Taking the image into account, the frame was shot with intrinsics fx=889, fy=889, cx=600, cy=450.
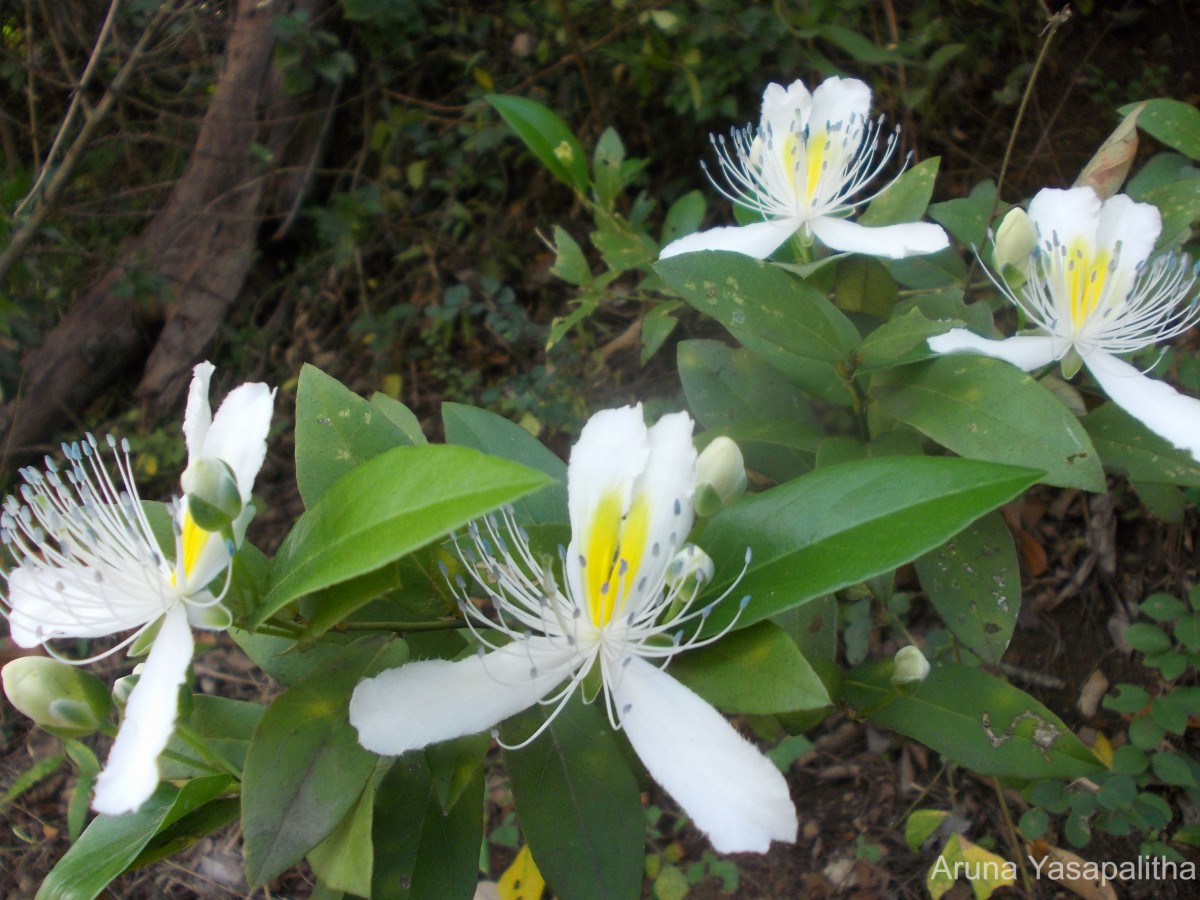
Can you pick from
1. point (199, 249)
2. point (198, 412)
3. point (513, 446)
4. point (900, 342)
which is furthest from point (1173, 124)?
point (199, 249)

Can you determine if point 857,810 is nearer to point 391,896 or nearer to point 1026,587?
point 1026,587

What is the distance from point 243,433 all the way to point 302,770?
37 centimetres

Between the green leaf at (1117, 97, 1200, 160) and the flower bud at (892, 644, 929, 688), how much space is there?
3.30ft

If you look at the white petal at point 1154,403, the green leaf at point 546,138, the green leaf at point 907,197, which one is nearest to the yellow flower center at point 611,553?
the white petal at point 1154,403

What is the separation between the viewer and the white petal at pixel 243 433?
3.21 ft

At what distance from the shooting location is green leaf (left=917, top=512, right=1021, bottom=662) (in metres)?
1.19

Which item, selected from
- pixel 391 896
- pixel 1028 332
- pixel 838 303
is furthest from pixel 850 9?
pixel 391 896

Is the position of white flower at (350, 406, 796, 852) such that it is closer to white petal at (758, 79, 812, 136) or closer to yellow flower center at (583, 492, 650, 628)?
yellow flower center at (583, 492, 650, 628)

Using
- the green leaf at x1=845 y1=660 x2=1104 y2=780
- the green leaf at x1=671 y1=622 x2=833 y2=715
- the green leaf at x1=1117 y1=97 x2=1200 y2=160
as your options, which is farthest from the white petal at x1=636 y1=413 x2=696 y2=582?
the green leaf at x1=1117 y1=97 x2=1200 y2=160

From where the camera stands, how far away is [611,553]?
0.95 metres

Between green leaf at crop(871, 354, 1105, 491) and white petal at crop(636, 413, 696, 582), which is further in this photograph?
green leaf at crop(871, 354, 1105, 491)

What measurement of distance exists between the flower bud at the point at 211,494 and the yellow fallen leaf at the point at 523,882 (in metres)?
1.05

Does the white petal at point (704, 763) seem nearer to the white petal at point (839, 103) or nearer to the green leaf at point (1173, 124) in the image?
the white petal at point (839, 103)

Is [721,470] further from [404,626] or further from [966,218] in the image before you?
[966,218]
